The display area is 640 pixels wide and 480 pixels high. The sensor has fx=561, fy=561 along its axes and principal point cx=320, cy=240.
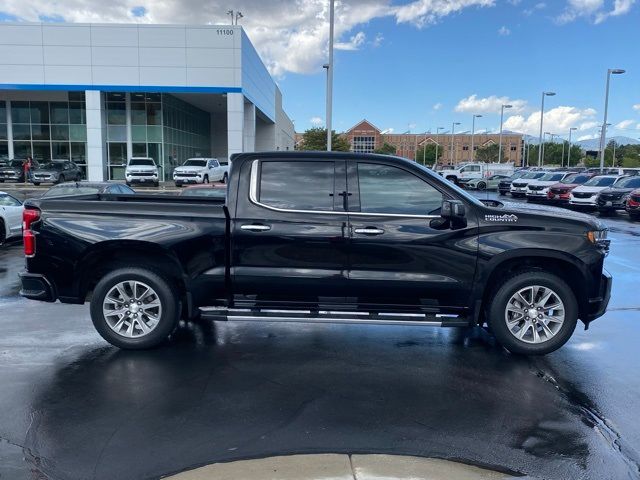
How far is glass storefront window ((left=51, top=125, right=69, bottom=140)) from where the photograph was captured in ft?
135

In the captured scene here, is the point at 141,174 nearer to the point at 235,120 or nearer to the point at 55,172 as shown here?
the point at 55,172

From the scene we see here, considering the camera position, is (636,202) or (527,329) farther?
(636,202)

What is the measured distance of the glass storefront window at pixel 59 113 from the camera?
40719mm

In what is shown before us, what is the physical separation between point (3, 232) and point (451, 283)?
11781 mm

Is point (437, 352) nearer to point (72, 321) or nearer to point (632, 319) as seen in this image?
point (632, 319)

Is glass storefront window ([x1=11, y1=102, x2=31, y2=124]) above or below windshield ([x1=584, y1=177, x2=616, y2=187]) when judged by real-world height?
above

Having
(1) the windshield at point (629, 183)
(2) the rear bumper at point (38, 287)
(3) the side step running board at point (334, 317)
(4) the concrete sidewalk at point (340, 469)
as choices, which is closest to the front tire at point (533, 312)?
(3) the side step running board at point (334, 317)

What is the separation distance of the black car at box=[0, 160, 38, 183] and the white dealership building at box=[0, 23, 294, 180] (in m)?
3.93

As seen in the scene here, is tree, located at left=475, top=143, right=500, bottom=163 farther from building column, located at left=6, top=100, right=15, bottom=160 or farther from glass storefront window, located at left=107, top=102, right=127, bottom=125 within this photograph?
building column, located at left=6, top=100, right=15, bottom=160

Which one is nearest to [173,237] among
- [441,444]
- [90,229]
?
[90,229]

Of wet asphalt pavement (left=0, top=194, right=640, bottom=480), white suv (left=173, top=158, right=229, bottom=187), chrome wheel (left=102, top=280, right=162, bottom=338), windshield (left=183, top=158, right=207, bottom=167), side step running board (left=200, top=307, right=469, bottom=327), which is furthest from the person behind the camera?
windshield (left=183, top=158, right=207, bottom=167)

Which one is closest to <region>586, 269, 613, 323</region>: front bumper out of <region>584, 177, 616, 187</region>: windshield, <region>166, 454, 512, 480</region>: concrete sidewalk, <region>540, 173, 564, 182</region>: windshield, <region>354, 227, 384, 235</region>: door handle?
<region>354, 227, 384, 235</region>: door handle

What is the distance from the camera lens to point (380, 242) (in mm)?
5512

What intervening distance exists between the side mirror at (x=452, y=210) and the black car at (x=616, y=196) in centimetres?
2142
